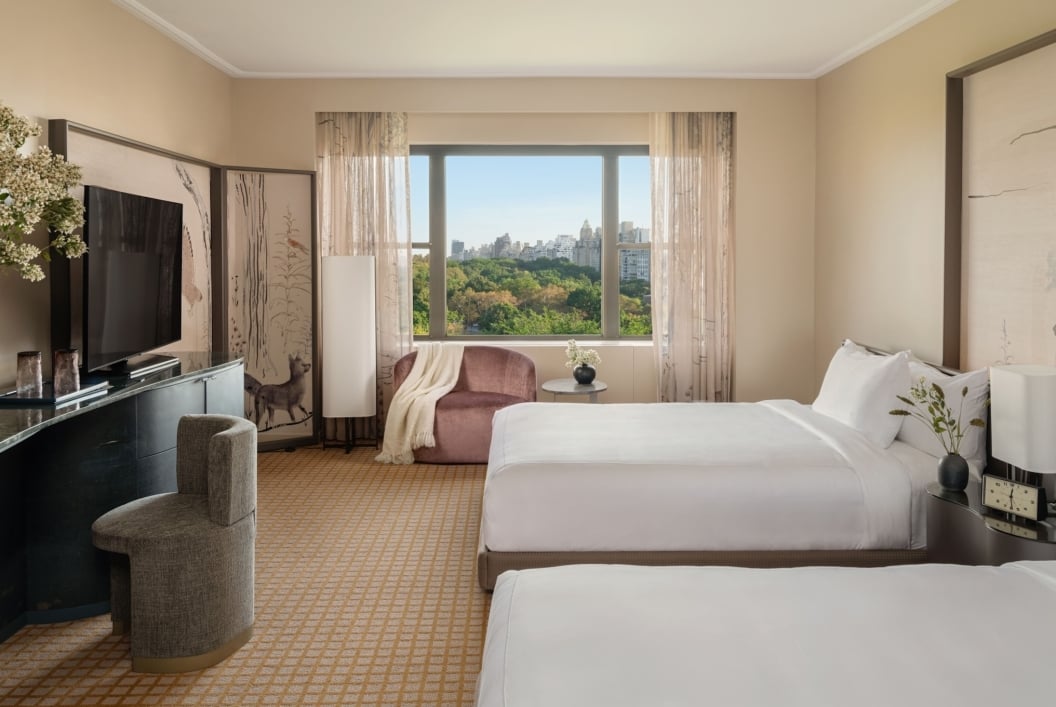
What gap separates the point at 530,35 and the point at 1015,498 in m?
3.84

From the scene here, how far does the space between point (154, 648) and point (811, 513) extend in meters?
Result: 2.48

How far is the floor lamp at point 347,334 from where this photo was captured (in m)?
5.89

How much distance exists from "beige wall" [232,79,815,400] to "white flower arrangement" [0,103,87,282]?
140 inches

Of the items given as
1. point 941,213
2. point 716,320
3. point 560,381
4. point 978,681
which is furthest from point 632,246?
point 978,681

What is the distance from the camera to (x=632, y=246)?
264 inches

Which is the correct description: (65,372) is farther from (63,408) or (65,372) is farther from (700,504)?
(700,504)

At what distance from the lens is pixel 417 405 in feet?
18.8

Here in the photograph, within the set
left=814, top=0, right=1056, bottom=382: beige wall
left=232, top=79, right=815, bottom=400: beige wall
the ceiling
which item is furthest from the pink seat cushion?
left=814, top=0, right=1056, bottom=382: beige wall

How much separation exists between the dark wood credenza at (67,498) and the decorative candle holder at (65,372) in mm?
108

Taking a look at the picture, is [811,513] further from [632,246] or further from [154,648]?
[632,246]

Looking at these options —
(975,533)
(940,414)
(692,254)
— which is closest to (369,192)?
(692,254)

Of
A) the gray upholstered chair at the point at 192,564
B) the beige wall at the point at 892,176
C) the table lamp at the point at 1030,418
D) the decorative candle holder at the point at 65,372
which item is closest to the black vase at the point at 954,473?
the table lamp at the point at 1030,418

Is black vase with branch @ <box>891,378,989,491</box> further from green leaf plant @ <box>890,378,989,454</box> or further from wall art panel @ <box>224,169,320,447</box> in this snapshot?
wall art panel @ <box>224,169,320,447</box>

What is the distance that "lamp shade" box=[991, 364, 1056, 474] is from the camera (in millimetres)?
2605
